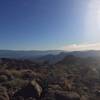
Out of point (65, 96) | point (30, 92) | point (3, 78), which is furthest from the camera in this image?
point (3, 78)

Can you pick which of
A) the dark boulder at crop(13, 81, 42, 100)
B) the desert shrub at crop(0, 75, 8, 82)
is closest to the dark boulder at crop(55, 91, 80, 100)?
the dark boulder at crop(13, 81, 42, 100)

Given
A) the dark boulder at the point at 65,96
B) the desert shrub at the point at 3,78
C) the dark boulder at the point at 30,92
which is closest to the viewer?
the dark boulder at the point at 65,96

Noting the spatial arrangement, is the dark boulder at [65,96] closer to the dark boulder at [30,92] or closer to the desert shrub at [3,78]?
the dark boulder at [30,92]

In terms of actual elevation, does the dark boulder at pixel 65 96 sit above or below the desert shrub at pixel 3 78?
below

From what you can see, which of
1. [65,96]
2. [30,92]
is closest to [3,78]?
[30,92]

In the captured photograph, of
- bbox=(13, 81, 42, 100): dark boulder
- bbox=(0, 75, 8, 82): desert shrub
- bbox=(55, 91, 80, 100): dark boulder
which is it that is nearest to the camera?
bbox=(55, 91, 80, 100): dark boulder

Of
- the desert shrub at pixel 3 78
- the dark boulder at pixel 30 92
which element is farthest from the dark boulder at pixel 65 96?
the desert shrub at pixel 3 78

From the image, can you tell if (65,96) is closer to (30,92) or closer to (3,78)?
(30,92)

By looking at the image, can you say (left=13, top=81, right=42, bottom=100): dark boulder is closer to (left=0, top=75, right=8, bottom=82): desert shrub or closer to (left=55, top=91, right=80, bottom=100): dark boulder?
(left=55, top=91, right=80, bottom=100): dark boulder

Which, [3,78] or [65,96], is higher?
[3,78]

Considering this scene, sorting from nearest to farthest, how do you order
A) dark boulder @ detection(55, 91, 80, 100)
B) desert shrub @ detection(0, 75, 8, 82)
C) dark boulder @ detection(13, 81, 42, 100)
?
dark boulder @ detection(55, 91, 80, 100) < dark boulder @ detection(13, 81, 42, 100) < desert shrub @ detection(0, 75, 8, 82)

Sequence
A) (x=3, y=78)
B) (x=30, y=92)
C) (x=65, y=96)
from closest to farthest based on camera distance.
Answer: (x=65, y=96) < (x=30, y=92) < (x=3, y=78)

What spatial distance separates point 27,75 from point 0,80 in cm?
539

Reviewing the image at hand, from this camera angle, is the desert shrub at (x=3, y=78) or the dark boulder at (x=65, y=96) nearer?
the dark boulder at (x=65, y=96)
